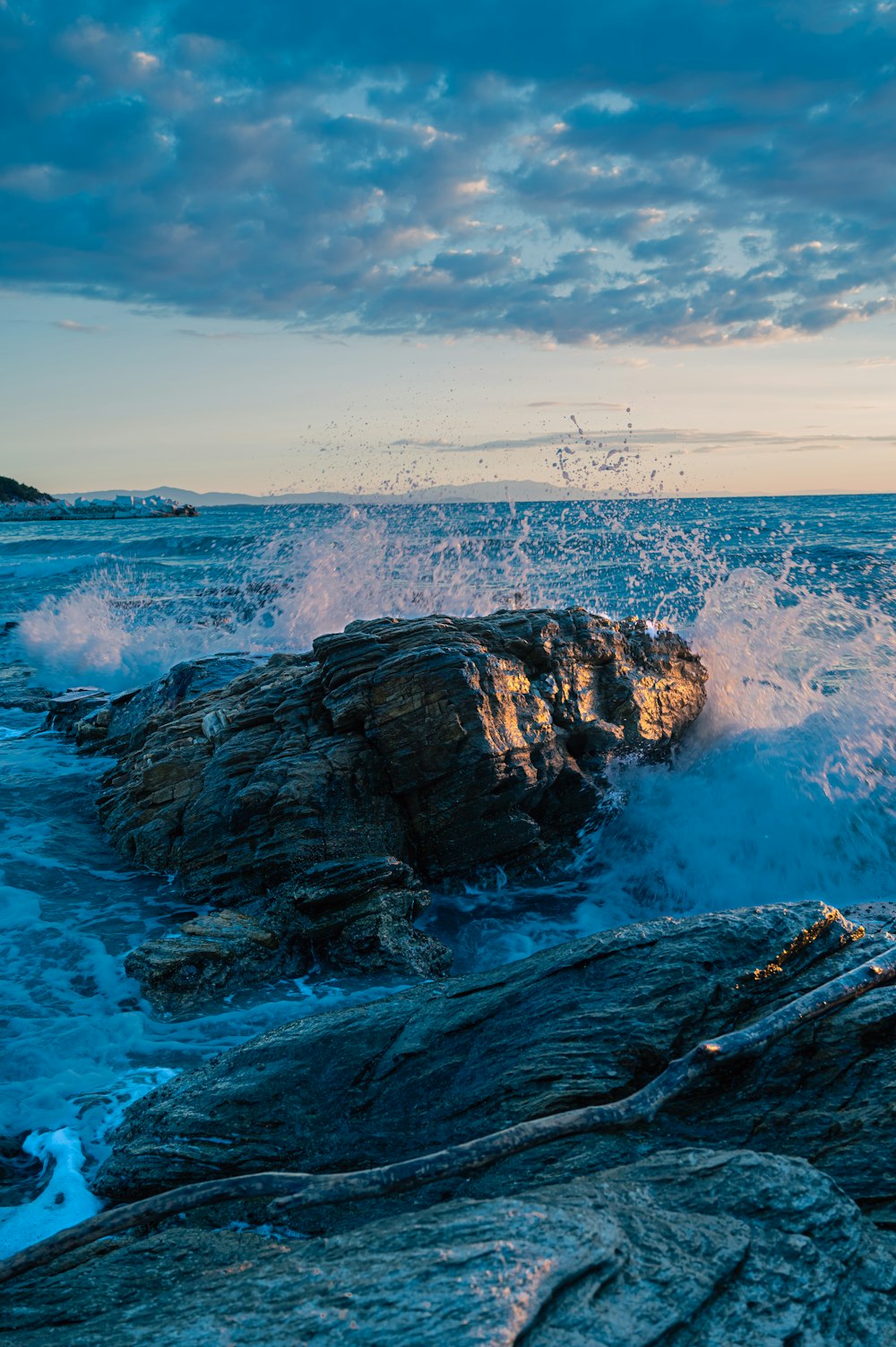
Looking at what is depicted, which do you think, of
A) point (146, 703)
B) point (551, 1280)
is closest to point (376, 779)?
point (146, 703)

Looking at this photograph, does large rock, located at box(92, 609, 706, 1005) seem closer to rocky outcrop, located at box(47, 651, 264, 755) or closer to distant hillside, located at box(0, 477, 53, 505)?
rocky outcrop, located at box(47, 651, 264, 755)

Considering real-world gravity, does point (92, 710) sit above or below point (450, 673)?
below

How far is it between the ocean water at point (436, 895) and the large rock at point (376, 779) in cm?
38

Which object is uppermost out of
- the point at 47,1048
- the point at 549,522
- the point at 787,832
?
the point at 549,522

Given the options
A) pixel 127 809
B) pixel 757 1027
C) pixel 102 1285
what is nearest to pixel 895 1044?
pixel 757 1027

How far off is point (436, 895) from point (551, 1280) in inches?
236

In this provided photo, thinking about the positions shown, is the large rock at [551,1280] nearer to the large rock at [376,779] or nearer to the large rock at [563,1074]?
the large rock at [563,1074]

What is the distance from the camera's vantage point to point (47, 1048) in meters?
5.93

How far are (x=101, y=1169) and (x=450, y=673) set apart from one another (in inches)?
197

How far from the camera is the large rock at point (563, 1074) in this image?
3.60 m

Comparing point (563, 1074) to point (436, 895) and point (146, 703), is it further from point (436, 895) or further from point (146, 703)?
point (146, 703)

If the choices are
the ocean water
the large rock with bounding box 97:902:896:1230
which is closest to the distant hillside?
the ocean water

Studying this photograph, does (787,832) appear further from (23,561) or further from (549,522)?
(549,522)

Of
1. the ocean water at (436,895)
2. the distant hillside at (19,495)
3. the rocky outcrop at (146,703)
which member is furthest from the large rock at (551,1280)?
the distant hillside at (19,495)
